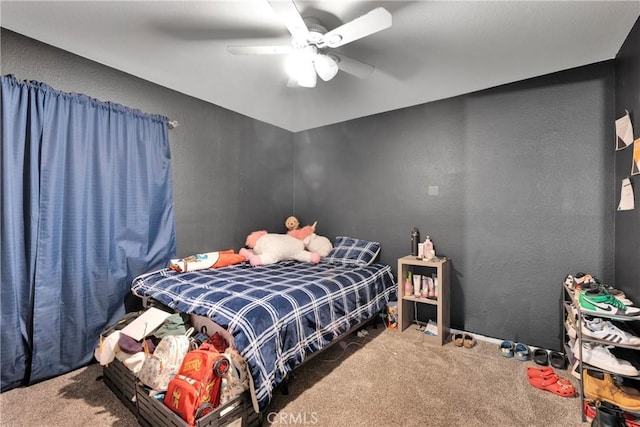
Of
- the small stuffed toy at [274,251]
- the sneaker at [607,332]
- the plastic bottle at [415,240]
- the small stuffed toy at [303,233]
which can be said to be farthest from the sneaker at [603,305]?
the small stuffed toy at [303,233]

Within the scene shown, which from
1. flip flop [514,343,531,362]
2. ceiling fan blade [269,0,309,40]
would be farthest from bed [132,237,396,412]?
ceiling fan blade [269,0,309,40]

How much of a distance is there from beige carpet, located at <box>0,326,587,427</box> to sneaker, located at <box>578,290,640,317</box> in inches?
24.6

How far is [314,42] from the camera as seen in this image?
5.74ft

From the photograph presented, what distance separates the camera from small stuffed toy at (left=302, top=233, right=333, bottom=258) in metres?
3.43

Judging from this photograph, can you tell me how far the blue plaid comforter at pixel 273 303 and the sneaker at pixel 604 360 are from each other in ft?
4.84

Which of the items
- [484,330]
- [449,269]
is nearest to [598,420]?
[484,330]

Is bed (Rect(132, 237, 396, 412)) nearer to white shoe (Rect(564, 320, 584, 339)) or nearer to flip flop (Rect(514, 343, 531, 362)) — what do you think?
flip flop (Rect(514, 343, 531, 362))

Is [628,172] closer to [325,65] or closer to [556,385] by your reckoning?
[556,385]

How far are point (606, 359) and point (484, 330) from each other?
1.11m

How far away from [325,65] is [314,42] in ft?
0.49

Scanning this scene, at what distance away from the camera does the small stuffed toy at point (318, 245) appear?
135 inches

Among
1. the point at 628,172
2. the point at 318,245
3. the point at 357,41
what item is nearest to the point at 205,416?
the point at 318,245

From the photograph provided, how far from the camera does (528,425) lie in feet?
5.28

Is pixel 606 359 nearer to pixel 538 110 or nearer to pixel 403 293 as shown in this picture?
pixel 403 293
